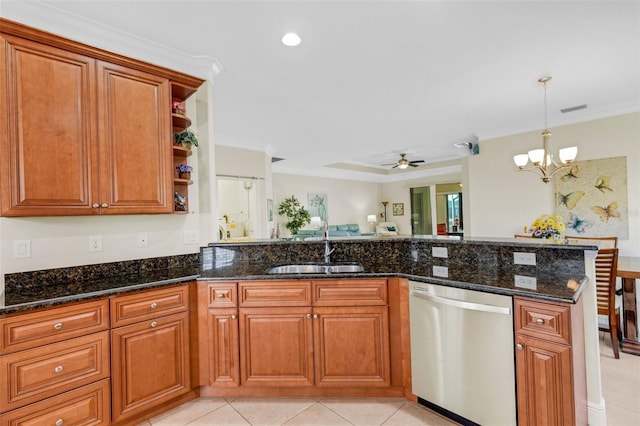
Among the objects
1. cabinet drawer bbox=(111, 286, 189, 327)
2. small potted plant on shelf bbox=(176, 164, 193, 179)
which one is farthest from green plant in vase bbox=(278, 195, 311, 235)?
cabinet drawer bbox=(111, 286, 189, 327)

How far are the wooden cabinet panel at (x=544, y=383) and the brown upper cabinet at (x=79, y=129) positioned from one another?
94.9 inches

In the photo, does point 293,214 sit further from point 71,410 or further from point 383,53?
point 71,410

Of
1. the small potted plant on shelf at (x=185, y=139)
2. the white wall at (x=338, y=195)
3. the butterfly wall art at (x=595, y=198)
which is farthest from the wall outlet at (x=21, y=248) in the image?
the white wall at (x=338, y=195)

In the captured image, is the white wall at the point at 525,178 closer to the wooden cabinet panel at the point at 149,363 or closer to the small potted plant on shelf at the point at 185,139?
the small potted plant on shelf at the point at 185,139

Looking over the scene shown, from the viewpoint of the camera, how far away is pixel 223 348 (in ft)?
6.98

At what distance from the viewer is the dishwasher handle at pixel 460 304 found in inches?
63.0

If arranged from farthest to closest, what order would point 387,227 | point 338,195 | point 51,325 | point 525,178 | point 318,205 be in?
1. point 387,227
2. point 338,195
3. point 318,205
4. point 525,178
5. point 51,325

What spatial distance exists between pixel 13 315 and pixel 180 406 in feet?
3.90

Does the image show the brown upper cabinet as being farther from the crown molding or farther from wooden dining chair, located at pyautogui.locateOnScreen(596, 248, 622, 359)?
wooden dining chair, located at pyautogui.locateOnScreen(596, 248, 622, 359)

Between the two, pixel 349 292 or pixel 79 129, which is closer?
pixel 79 129

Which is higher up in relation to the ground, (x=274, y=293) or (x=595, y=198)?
(x=595, y=198)

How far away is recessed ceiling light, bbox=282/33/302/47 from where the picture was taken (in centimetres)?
221

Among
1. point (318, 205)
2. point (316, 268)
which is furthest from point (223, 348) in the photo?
point (318, 205)

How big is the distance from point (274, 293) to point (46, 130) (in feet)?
5.65
